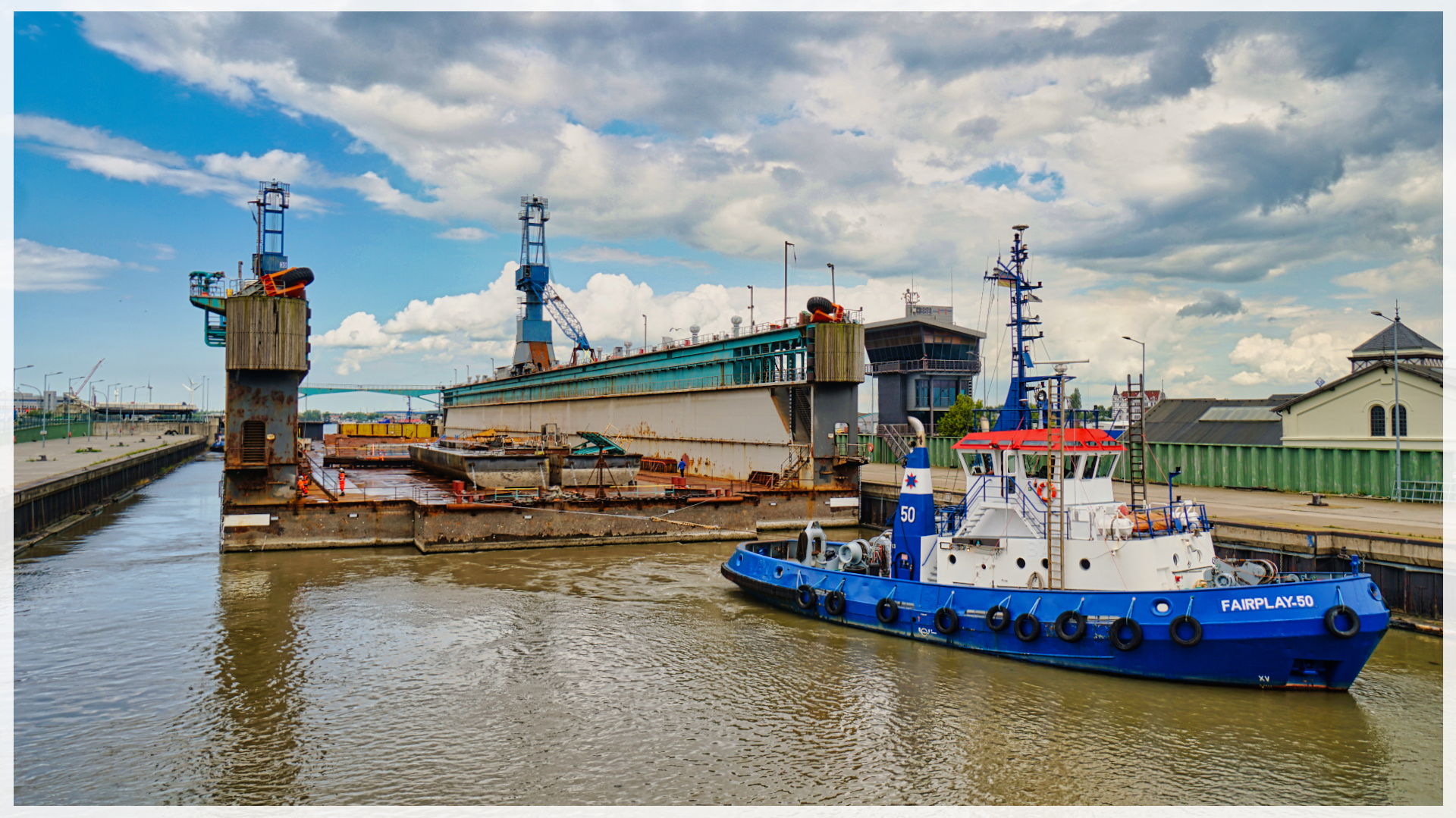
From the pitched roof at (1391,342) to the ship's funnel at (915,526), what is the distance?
100 ft

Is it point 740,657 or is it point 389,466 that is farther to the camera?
point 389,466

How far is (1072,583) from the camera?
15453mm

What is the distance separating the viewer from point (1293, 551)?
19.2 metres

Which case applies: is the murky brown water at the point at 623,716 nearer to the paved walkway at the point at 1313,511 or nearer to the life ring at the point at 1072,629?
the life ring at the point at 1072,629

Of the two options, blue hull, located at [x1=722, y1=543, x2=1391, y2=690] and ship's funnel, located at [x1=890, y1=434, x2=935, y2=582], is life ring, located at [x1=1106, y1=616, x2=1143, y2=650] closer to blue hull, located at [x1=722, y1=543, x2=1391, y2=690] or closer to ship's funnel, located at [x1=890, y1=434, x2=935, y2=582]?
blue hull, located at [x1=722, y1=543, x2=1391, y2=690]

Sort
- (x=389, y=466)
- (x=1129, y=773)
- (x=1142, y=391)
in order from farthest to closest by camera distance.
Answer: (x=389, y=466)
(x=1142, y=391)
(x=1129, y=773)

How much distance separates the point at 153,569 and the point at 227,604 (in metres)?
6.22

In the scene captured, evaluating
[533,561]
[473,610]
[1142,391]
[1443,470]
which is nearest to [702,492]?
[533,561]

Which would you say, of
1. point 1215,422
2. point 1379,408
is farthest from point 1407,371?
point 1215,422

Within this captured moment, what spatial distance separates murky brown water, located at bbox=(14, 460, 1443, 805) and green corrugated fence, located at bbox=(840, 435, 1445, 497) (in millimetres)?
13564

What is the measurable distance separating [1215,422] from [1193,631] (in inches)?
1290

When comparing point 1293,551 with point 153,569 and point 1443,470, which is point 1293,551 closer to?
Result: point 1443,470

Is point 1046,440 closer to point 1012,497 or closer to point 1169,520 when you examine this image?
point 1012,497

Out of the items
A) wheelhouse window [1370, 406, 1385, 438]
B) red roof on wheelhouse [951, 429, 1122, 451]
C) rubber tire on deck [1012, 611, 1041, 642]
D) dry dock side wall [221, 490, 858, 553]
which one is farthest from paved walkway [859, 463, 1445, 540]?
rubber tire on deck [1012, 611, 1041, 642]
